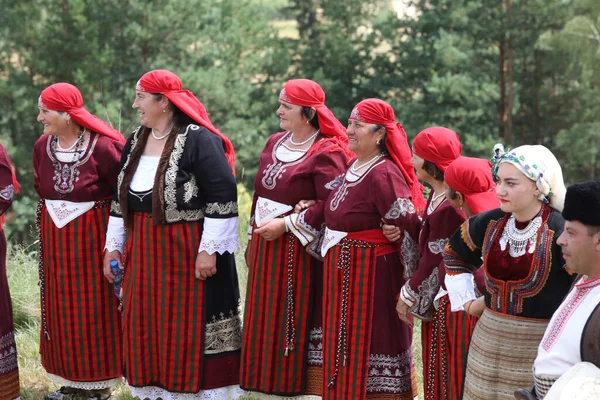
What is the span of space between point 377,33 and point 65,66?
9.32 meters

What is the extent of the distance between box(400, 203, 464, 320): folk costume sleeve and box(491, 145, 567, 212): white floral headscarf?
2.43ft

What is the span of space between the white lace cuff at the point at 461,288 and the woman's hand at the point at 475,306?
0.02 m

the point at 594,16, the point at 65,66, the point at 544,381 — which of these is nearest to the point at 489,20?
Answer: the point at 594,16

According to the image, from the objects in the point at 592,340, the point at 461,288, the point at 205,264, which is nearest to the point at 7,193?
the point at 205,264

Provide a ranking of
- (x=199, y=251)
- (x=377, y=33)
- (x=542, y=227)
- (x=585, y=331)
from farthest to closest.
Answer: (x=377, y=33) → (x=199, y=251) → (x=542, y=227) → (x=585, y=331)

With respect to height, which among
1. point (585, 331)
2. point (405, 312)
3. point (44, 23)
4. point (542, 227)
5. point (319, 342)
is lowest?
point (319, 342)

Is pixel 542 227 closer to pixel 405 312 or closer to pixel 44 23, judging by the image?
pixel 405 312

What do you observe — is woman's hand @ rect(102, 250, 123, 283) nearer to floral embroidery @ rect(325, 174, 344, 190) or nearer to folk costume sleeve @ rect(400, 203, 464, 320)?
floral embroidery @ rect(325, 174, 344, 190)

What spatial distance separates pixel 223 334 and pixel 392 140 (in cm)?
156

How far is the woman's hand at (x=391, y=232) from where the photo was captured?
15.8ft

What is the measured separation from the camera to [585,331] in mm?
3035

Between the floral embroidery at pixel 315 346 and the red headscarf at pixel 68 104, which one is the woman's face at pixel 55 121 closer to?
the red headscarf at pixel 68 104

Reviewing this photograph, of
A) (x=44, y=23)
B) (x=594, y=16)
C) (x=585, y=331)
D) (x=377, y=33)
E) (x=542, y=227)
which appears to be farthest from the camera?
(x=377, y=33)

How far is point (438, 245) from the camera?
4.59 meters
